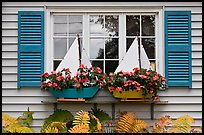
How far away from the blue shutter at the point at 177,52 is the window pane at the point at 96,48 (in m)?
0.89

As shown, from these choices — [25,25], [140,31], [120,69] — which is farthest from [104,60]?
[25,25]

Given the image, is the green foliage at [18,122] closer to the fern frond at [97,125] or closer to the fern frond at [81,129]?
the fern frond at [81,129]

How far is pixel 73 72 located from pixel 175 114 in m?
1.50

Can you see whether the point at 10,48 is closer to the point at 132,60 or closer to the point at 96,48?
the point at 96,48

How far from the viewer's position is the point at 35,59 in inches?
210

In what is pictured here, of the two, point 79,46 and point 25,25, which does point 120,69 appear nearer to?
point 79,46

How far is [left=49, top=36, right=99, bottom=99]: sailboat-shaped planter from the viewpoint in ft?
17.0

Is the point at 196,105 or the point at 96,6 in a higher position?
the point at 96,6

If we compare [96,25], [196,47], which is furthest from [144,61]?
[96,25]

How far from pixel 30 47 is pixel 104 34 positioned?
1.03m

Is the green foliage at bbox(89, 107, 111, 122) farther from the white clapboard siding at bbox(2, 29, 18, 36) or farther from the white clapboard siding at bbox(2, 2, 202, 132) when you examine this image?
the white clapboard siding at bbox(2, 29, 18, 36)

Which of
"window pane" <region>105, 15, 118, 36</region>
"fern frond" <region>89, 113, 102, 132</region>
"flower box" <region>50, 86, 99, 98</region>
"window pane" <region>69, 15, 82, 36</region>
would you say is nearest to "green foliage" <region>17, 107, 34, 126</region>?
"flower box" <region>50, 86, 99, 98</region>

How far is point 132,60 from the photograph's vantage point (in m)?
5.33

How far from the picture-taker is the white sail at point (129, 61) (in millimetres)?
5312
